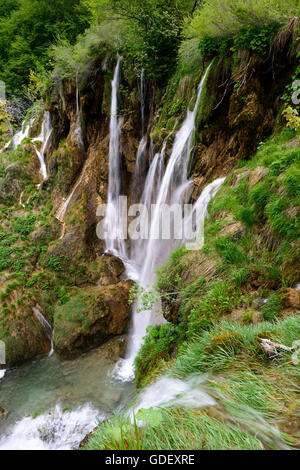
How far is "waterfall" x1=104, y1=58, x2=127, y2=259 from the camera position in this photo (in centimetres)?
1210

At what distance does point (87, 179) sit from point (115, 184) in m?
1.52

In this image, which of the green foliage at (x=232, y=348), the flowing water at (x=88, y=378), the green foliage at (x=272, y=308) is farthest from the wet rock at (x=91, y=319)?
the green foliage at (x=232, y=348)

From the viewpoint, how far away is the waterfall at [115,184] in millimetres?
12102

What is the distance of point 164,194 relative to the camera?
8750 mm

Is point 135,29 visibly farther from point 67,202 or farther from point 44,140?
point 44,140

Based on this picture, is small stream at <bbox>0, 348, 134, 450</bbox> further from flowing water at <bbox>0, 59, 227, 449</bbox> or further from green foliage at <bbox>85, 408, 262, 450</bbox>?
green foliage at <bbox>85, 408, 262, 450</bbox>

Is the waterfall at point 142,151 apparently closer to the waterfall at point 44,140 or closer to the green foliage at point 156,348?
the waterfall at point 44,140

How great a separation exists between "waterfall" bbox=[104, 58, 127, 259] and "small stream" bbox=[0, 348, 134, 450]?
16.4 ft

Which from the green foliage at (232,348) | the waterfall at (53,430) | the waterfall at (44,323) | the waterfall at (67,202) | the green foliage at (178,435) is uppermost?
the waterfall at (67,202)

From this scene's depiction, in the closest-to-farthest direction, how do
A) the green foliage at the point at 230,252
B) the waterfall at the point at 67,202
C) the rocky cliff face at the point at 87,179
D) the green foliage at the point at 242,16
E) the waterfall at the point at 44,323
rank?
the green foliage at the point at 230,252 < the green foliage at the point at 242,16 < the rocky cliff face at the point at 87,179 < the waterfall at the point at 44,323 < the waterfall at the point at 67,202

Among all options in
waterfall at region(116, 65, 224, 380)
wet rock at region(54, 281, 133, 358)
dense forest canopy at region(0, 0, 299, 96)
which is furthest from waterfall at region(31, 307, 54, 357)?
dense forest canopy at region(0, 0, 299, 96)

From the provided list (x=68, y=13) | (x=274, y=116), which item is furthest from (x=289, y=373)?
(x=68, y=13)

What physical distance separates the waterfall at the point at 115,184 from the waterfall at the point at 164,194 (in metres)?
2.76

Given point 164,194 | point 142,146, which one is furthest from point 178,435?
point 142,146
